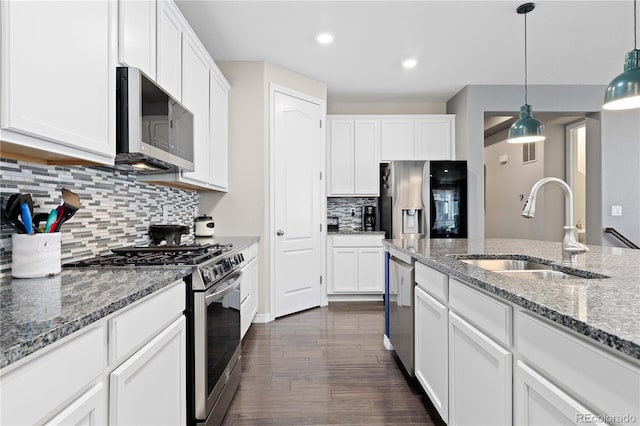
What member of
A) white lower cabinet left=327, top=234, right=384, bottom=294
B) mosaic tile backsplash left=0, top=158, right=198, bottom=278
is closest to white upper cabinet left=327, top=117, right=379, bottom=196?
white lower cabinet left=327, top=234, right=384, bottom=294

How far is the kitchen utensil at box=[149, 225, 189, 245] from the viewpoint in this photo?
236 centimetres

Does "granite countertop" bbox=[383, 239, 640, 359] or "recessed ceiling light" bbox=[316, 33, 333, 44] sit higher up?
"recessed ceiling light" bbox=[316, 33, 333, 44]

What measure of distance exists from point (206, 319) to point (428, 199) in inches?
129

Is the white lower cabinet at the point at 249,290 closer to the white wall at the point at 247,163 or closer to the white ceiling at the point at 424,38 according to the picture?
the white wall at the point at 247,163

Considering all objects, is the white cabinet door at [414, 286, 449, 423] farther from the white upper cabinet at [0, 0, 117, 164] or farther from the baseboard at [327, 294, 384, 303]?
the baseboard at [327, 294, 384, 303]

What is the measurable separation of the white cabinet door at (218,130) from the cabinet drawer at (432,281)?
6.27 ft

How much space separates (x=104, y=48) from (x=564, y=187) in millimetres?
2152

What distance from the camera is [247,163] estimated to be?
3.52 meters

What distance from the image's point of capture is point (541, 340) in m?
0.88

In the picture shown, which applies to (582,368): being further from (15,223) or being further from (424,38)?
(424,38)

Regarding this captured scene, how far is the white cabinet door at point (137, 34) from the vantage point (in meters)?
1.50

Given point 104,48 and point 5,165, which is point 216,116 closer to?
point 104,48

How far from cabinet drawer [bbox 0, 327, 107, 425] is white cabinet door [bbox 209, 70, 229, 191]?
7.18 ft

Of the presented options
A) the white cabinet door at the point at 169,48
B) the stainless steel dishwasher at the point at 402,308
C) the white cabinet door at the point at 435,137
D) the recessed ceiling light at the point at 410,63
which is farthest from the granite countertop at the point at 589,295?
the white cabinet door at the point at 435,137
